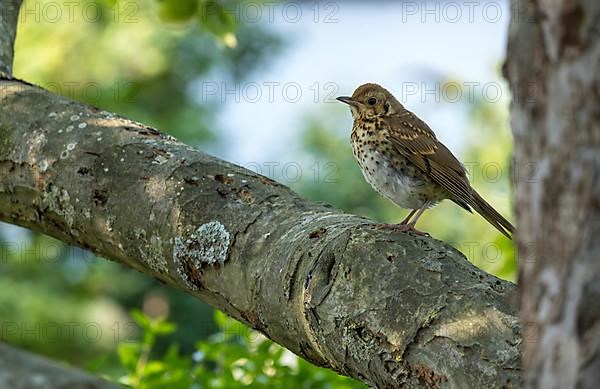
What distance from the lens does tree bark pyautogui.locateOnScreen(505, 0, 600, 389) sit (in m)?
0.99

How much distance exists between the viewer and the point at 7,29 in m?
3.03

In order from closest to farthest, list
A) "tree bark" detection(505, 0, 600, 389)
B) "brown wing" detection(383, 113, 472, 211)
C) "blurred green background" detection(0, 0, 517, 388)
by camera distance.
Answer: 1. "tree bark" detection(505, 0, 600, 389)
2. "brown wing" detection(383, 113, 472, 211)
3. "blurred green background" detection(0, 0, 517, 388)

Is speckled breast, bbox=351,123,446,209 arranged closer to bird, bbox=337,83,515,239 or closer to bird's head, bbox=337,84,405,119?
bird, bbox=337,83,515,239

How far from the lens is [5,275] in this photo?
282 inches

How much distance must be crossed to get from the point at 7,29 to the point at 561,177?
2.39 meters

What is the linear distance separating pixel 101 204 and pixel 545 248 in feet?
5.03

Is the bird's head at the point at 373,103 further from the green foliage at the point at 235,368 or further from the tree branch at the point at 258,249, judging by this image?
the tree branch at the point at 258,249

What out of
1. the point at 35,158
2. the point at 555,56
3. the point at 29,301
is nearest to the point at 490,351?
the point at 555,56

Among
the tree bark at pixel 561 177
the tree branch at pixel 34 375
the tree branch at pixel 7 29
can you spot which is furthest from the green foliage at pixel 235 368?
the tree bark at pixel 561 177

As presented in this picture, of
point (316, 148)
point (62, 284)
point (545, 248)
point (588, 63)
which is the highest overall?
point (588, 63)

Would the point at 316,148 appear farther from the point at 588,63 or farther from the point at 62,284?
the point at 588,63

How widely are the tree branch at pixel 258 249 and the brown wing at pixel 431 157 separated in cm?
117

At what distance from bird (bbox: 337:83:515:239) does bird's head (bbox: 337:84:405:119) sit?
0.33 feet

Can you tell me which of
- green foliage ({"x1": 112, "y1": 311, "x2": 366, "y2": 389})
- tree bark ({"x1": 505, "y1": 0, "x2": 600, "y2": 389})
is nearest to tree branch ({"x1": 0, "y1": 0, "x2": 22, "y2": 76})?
green foliage ({"x1": 112, "y1": 311, "x2": 366, "y2": 389})
